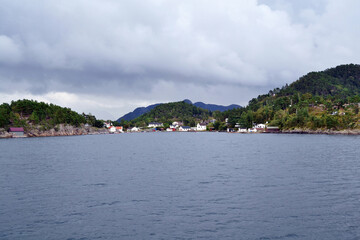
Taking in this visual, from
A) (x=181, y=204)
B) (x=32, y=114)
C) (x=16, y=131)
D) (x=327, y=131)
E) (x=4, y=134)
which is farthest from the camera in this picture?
(x=32, y=114)

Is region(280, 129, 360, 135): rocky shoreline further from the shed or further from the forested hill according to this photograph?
the shed

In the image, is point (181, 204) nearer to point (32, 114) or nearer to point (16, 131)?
point (16, 131)

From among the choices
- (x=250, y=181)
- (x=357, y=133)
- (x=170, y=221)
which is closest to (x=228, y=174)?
(x=250, y=181)

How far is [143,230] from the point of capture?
1744 cm

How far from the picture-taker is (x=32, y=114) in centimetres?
17300

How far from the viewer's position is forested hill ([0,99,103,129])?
162625mm

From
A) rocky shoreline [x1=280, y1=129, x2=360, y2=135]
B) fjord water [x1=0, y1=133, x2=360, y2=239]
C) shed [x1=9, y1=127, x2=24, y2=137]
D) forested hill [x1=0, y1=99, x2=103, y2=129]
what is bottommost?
fjord water [x1=0, y1=133, x2=360, y2=239]

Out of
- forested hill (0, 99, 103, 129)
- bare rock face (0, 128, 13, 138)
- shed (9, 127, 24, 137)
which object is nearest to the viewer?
bare rock face (0, 128, 13, 138)

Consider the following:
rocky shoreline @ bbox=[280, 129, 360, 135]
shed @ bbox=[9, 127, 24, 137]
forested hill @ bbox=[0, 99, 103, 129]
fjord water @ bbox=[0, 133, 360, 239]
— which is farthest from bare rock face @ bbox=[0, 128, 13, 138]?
rocky shoreline @ bbox=[280, 129, 360, 135]

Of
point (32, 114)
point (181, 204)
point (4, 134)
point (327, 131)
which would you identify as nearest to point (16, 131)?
point (4, 134)

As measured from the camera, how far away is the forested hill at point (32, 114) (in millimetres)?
162625

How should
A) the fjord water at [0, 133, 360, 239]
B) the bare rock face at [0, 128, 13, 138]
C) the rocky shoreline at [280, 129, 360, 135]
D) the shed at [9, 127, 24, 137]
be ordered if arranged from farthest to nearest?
the shed at [9, 127, 24, 137], the bare rock face at [0, 128, 13, 138], the rocky shoreline at [280, 129, 360, 135], the fjord water at [0, 133, 360, 239]

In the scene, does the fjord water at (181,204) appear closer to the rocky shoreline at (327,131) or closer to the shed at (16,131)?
the rocky shoreline at (327,131)

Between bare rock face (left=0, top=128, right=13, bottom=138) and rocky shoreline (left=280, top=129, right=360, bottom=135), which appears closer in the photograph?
rocky shoreline (left=280, top=129, right=360, bottom=135)
